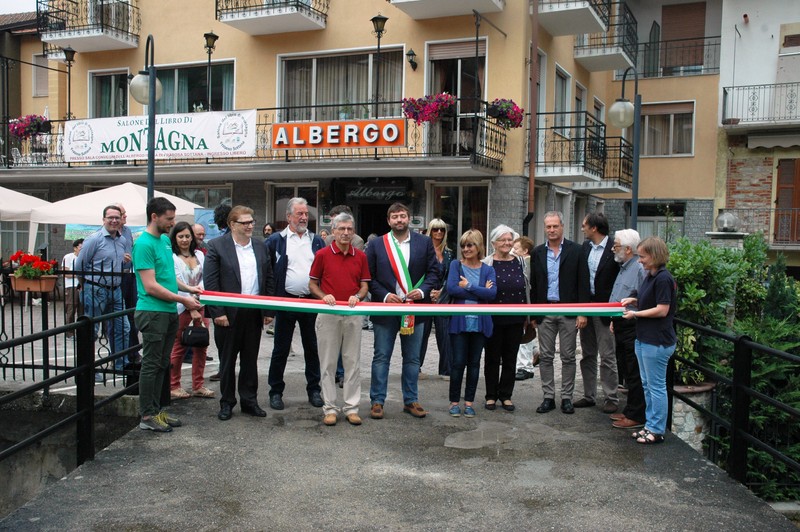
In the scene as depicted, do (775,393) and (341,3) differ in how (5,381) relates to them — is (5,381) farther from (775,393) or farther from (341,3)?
(341,3)

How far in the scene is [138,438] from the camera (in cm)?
625

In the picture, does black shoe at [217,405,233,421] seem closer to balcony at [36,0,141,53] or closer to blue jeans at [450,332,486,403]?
blue jeans at [450,332,486,403]

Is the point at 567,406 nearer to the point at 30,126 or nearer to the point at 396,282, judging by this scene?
the point at 396,282

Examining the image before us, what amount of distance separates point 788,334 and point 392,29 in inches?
436

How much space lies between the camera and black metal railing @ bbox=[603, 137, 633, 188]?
64.5 feet

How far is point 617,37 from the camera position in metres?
20.6

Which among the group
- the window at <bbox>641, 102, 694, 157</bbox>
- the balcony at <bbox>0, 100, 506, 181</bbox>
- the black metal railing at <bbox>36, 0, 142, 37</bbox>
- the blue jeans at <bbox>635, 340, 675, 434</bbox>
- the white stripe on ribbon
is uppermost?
the black metal railing at <bbox>36, 0, 142, 37</bbox>

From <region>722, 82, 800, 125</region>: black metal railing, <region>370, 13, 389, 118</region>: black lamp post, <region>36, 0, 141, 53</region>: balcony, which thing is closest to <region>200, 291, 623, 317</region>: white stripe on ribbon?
<region>370, 13, 389, 118</region>: black lamp post

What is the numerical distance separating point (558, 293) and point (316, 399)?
8.79 ft

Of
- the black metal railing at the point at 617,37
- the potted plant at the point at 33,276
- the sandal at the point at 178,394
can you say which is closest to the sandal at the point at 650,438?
the sandal at the point at 178,394

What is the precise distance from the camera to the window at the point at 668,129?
2333 cm

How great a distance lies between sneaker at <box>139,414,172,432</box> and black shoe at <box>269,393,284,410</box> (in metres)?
1.14

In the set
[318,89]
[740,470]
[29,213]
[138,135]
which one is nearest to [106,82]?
[138,135]

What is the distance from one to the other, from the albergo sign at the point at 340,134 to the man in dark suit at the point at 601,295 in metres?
8.37
